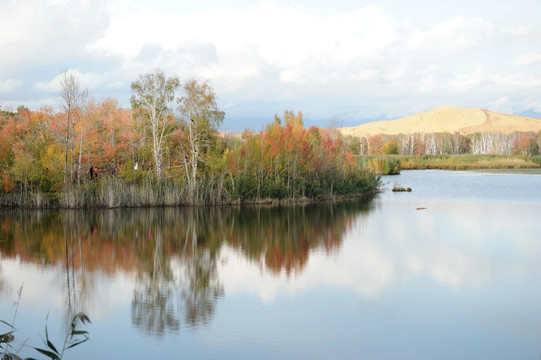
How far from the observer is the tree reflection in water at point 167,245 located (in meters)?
7.68

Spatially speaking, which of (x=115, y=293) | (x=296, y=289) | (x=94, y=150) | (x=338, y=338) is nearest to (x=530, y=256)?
(x=296, y=289)

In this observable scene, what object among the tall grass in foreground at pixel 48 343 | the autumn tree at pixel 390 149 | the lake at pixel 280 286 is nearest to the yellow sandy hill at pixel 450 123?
the autumn tree at pixel 390 149

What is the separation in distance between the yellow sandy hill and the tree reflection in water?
4311 inches

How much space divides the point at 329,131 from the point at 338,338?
1301 inches

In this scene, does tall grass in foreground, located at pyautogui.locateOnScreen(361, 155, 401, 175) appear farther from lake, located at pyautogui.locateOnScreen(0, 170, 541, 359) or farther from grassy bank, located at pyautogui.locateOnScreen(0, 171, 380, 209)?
lake, located at pyautogui.locateOnScreen(0, 170, 541, 359)

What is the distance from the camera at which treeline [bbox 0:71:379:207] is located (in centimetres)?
2027

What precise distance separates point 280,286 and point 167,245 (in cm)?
481

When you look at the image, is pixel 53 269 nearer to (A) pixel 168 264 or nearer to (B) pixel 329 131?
(A) pixel 168 264

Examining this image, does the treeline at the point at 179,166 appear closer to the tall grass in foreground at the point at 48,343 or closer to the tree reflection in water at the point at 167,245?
the tree reflection in water at the point at 167,245

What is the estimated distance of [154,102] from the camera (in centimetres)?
2202

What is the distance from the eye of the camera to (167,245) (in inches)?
488

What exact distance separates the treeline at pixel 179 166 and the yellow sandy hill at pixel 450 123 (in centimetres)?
10411

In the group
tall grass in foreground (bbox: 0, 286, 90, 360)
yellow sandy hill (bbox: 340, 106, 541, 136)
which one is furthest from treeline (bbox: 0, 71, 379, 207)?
yellow sandy hill (bbox: 340, 106, 541, 136)

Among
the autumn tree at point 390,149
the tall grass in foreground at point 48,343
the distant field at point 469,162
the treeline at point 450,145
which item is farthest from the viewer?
the treeline at point 450,145
